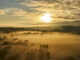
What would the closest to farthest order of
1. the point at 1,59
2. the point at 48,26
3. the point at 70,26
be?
the point at 1,59
the point at 48,26
the point at 70,26

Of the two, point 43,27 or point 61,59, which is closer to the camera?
point 61,59

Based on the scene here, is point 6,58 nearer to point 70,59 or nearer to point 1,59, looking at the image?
point 1,59

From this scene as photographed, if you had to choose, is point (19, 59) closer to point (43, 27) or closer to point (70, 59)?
point (70, 59)

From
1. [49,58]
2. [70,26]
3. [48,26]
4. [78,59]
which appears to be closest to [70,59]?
[78,59]

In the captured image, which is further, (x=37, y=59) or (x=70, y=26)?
(x=70, y=26)

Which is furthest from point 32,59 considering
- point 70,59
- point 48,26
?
point 48,26

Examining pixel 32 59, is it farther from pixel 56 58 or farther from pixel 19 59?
pixel 56 58

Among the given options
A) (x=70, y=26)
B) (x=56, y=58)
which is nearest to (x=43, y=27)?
(x=70, y=26)

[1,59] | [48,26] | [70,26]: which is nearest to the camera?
[1,59]
